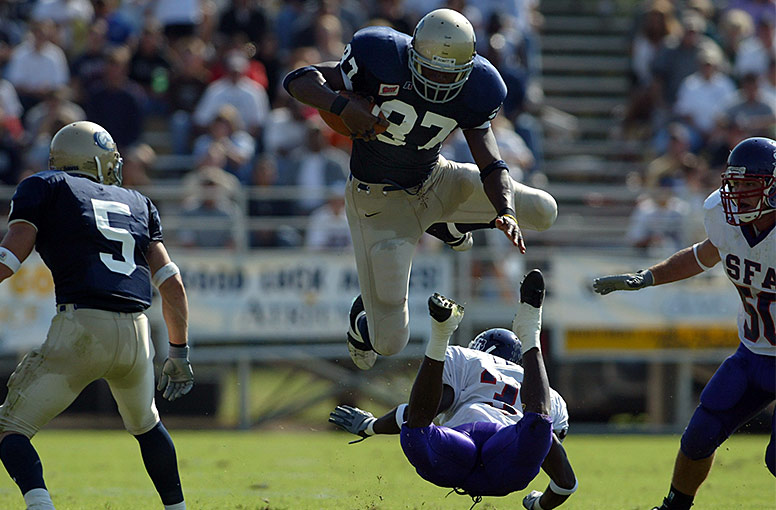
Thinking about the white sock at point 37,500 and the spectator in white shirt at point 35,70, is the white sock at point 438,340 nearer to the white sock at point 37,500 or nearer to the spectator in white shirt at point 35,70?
the white sock at point 37,500

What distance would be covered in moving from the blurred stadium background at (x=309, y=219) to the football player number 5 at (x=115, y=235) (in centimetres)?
542

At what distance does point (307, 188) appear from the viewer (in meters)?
10.7

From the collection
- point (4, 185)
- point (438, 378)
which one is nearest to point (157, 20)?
point (4, 185)

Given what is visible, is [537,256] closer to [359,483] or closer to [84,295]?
[359,483]

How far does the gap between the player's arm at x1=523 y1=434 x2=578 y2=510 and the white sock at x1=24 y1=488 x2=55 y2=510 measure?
218 cm

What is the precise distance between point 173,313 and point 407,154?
5.06 ft

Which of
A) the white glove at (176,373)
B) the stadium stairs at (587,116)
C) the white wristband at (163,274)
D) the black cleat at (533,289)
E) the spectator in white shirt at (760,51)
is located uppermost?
the white wristband at (163,274)

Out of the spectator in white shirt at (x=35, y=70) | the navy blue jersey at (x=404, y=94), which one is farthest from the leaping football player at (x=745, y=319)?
the spectator in white shirt at (x=35, y=70)

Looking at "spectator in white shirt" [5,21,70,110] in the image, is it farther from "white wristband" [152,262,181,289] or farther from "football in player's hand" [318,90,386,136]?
"white wristband" [152,262,181,289]

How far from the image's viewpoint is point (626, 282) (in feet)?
18.1

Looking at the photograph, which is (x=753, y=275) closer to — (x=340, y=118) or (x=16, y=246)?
(x=340, y=118)

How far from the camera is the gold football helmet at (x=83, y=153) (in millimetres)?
4895

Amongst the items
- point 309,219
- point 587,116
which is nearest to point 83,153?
point 309,219

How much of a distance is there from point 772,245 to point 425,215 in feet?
5.94
